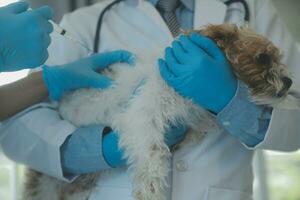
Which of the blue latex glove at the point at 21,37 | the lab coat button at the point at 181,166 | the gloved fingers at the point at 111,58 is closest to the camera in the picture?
the blue latex glove at the point at 21,37

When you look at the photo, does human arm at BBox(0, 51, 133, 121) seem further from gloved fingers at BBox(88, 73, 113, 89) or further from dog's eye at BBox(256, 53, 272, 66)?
dog's eye at BBox(256, 53, 272, 66)

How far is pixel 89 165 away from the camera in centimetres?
129

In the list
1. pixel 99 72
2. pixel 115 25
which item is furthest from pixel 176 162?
pixel 115 25

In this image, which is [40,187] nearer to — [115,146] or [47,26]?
[115,146]

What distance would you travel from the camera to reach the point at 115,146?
127cm

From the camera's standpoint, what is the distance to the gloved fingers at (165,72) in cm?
125

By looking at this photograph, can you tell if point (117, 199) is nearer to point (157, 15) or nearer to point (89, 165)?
point (89, 165)

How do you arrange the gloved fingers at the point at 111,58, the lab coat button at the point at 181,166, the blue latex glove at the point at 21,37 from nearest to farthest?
1. the blue latex glove at the point at 21,37
2. the lab coat button at the point at 181,166
3. the gloved fingers at the point at 111,58

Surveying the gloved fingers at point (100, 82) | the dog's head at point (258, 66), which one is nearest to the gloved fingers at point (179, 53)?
the dog's head at point (258, 66)

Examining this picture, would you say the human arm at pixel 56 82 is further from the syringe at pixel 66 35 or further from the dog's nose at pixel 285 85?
the dog's nose at pixel 285 85

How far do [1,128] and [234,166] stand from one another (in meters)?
0.67

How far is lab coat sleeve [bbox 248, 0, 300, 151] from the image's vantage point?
1.24 m

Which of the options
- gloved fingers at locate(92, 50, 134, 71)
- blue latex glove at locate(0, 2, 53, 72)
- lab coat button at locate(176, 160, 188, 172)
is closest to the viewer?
blue latex glove at locate(0, 2, 53, 72)

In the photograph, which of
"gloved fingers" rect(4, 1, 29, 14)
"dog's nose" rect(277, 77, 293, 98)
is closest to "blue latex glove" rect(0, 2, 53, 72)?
"gloved fingers" rect(4, 1, 29, 14)
